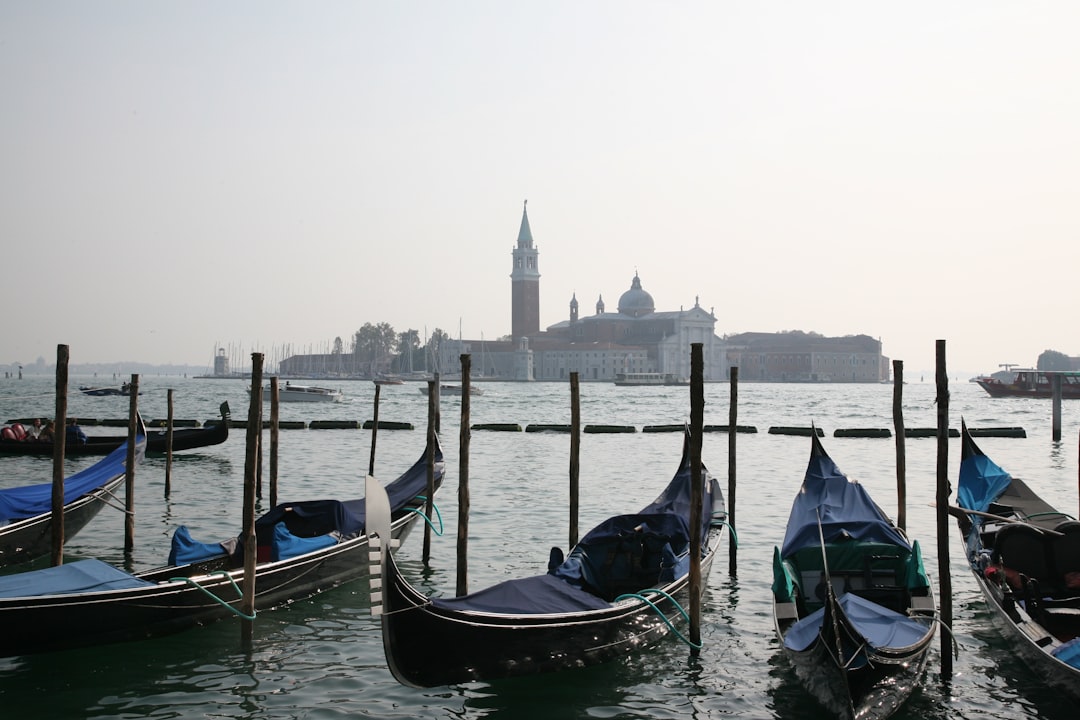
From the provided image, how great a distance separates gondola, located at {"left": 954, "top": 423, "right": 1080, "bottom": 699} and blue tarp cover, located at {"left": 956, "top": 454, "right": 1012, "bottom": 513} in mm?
616

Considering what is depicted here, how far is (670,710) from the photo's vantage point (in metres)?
4.48

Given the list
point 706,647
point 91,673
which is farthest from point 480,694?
point 91,673

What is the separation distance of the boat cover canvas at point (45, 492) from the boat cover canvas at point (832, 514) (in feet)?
15.7

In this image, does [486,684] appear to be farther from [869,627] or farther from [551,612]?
[869,627]

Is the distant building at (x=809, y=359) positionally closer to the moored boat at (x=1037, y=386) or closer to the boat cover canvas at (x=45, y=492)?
the moored boat at (x=1037, y=386)

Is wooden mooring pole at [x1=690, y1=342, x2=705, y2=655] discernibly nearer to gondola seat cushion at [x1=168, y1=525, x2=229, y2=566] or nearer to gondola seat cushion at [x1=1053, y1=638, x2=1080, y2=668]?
gondola seat cushion at [x1=1053, y1=638, x2=1080, y2=668]

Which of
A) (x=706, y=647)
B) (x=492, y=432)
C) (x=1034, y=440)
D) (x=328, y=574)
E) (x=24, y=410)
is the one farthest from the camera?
(x=24, y=410)

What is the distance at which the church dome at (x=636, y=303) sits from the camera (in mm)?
89625

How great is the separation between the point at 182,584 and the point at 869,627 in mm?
3325

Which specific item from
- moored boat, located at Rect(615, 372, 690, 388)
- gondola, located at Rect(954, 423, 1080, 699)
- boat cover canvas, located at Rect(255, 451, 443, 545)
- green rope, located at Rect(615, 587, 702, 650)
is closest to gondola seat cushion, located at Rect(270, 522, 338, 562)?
boat cover canvas, located at Rect(255, 451, 443, 545)

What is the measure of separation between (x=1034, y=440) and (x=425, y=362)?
242ft

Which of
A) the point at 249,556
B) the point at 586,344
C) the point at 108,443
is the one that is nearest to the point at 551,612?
the point at 249,556

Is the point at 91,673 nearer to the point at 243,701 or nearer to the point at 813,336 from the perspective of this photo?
the point at 243,701

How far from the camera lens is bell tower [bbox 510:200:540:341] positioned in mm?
83875
